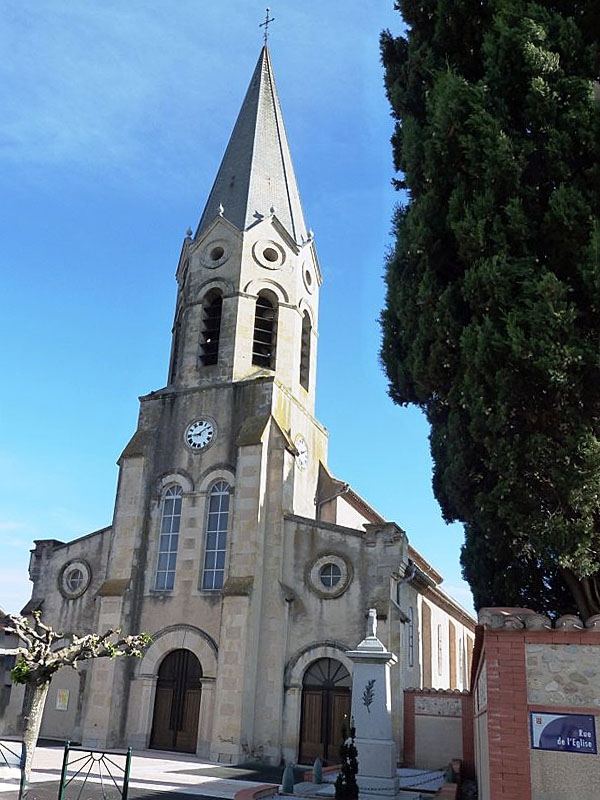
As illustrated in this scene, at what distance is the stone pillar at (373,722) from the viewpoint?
13.4 meters

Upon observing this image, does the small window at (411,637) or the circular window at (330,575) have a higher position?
the circular window at (330,575)

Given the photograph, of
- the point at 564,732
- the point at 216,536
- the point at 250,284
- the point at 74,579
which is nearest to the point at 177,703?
the point at 216,536

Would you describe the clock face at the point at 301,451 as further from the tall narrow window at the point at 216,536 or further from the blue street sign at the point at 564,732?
the blue street sign at the point at 564,732

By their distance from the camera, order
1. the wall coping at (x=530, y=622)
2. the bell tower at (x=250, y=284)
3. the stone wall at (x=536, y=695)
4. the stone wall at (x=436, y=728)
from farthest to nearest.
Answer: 1. the bell tower at (x=250, y=284)
2. the stone wall at (x=436, y=728)
3. the wall coping at (x=530, y=622)
4. the stone wall at (x=536, y=695)

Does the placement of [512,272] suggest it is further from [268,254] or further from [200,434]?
[268,254]

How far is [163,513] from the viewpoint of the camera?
2333 cm

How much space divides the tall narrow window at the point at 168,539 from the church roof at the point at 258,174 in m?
10.3

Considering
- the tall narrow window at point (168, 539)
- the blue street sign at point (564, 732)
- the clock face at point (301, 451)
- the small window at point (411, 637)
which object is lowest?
the blue street sign at point (564, 732)

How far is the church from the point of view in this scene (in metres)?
19.8

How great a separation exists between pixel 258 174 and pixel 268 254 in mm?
4136

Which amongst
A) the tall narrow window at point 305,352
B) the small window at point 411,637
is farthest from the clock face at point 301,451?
the small window at point 411,637

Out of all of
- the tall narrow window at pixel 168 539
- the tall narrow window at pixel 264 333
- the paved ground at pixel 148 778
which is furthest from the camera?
the tall narrow window at pixel 264 333

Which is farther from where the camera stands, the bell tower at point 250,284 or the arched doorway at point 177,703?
the bell tower at point 250,284

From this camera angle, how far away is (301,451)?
2481cm
